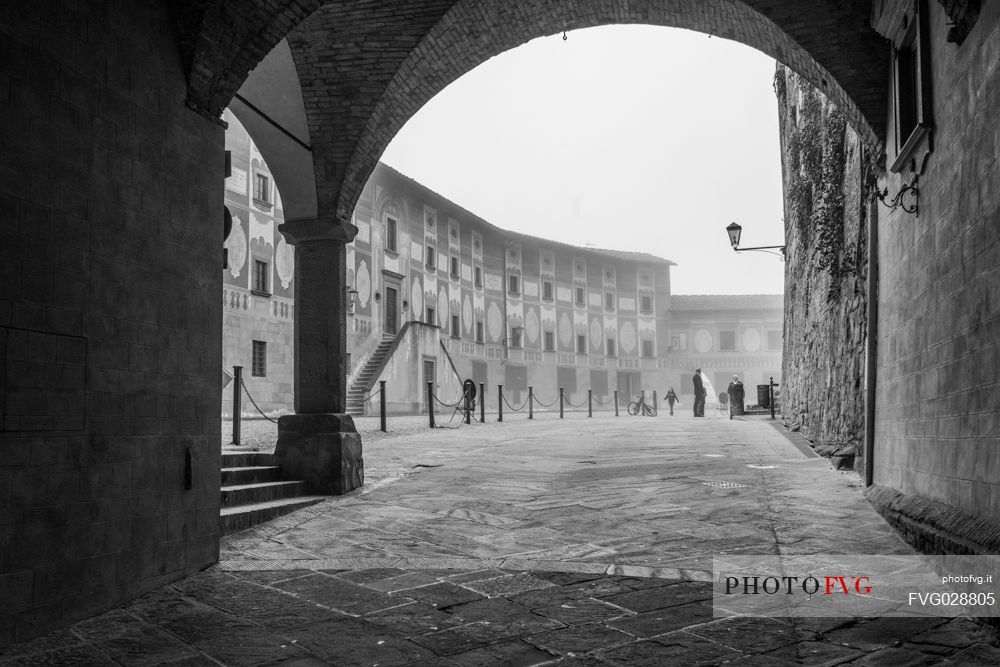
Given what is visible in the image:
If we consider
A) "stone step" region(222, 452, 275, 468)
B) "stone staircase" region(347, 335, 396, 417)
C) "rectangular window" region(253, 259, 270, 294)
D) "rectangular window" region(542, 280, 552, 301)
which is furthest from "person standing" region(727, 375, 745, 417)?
"rectangular window" region(542, 280, 552, 301)

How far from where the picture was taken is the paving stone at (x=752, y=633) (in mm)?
3279

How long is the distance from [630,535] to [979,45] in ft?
11.2

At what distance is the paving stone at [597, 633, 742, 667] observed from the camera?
10.2 ft

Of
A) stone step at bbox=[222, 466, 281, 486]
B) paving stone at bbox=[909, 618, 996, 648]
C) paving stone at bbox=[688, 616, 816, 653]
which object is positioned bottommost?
paving stone at bbox=[688, 616, 816, 653]

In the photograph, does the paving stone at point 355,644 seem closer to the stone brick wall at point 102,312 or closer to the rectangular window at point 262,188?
the stone brick wall at point 102,312

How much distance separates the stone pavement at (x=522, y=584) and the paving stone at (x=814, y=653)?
0.01 metres

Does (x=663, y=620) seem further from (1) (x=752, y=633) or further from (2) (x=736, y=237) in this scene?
(2) (x=736, y=237)

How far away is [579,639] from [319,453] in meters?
4.63

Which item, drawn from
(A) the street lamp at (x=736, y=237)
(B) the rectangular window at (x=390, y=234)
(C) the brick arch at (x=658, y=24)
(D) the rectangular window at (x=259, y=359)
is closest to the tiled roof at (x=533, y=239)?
(B) the rectangular window at (x=390, y=234)

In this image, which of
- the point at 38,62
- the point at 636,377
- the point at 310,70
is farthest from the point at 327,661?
the point at 636,377

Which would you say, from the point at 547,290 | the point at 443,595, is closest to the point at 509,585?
the point at 443,595

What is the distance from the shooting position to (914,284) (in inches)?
214

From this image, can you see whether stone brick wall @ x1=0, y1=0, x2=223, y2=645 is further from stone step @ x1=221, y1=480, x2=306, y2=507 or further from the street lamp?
the street lamp

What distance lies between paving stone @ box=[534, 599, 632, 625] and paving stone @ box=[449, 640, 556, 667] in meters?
0.39
